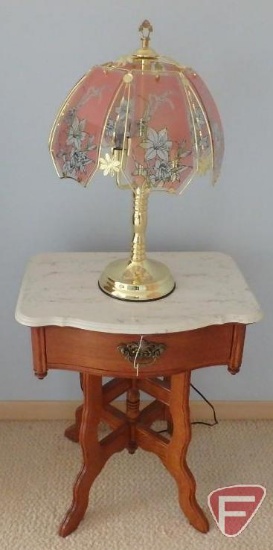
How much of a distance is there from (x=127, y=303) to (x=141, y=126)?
35 cm

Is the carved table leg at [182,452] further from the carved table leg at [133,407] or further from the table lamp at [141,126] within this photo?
the table lamp at [141,126]

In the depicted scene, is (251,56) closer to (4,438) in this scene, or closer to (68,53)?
(68,53)

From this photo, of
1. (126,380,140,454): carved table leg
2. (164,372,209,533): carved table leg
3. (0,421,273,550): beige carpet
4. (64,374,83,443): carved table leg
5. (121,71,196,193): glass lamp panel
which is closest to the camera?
(121,71,196,193): glass lamp panel

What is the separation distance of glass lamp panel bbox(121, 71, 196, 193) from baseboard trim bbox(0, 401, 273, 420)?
0.88m

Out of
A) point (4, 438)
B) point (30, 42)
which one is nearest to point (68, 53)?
point (30, 42)

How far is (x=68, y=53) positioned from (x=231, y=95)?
0.38 meters

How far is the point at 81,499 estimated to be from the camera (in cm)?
131

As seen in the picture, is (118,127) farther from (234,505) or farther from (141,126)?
(234,505)

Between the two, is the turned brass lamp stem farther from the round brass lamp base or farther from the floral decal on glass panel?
the floral decal on glass panel

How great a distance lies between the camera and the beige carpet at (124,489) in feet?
4.34

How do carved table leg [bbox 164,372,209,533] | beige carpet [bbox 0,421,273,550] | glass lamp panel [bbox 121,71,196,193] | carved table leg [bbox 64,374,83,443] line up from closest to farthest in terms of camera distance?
glass lamp panel [bbox 121,71,196,193] → carved table leg [bbox 164,372,209,533] → beige carpet [bbox 0,421,273,550] → carved table leg [bbox 64,374,83,443]

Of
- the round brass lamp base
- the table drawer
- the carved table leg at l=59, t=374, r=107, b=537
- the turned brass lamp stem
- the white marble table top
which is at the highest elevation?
the turned brass lamp stem

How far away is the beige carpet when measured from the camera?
1322mm

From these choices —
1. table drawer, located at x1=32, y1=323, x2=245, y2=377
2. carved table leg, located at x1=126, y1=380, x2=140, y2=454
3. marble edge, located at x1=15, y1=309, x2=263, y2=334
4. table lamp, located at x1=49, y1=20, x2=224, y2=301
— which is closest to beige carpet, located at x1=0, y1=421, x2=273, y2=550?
carved table leg, located at x1=126, y1=380, x2=140, y2=454
